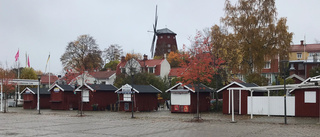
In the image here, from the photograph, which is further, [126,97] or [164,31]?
[164,31]

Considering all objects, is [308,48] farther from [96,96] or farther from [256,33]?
[96,96]

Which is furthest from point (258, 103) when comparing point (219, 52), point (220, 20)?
point (220, 20)

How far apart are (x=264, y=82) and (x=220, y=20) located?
903 centimetres

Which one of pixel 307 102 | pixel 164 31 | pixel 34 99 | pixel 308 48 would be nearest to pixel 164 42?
pixel 164 31

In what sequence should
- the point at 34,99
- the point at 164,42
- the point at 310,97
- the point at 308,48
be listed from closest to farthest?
the point at 310,97 < the point at 34,99 < the point at 308,48 < the point at 164,42

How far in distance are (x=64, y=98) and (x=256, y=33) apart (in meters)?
23.4

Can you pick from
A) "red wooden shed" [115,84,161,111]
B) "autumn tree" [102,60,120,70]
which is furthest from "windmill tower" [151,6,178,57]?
"red wooden shed" [115,84,161,111]

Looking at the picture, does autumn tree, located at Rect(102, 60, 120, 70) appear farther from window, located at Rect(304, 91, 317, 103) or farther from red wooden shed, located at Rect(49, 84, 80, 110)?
window, located at Rect(304, 91, 317, 103)

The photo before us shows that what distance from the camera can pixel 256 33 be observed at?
143ft

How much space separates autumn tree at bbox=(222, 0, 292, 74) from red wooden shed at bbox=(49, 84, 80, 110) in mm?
19498

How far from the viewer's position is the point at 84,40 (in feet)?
267

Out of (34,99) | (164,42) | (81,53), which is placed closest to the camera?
(34,99)

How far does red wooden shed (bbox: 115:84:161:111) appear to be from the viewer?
37.9 m

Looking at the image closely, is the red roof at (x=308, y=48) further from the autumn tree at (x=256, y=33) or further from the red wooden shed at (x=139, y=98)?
the red wooden shed at (x=139, y=98)
